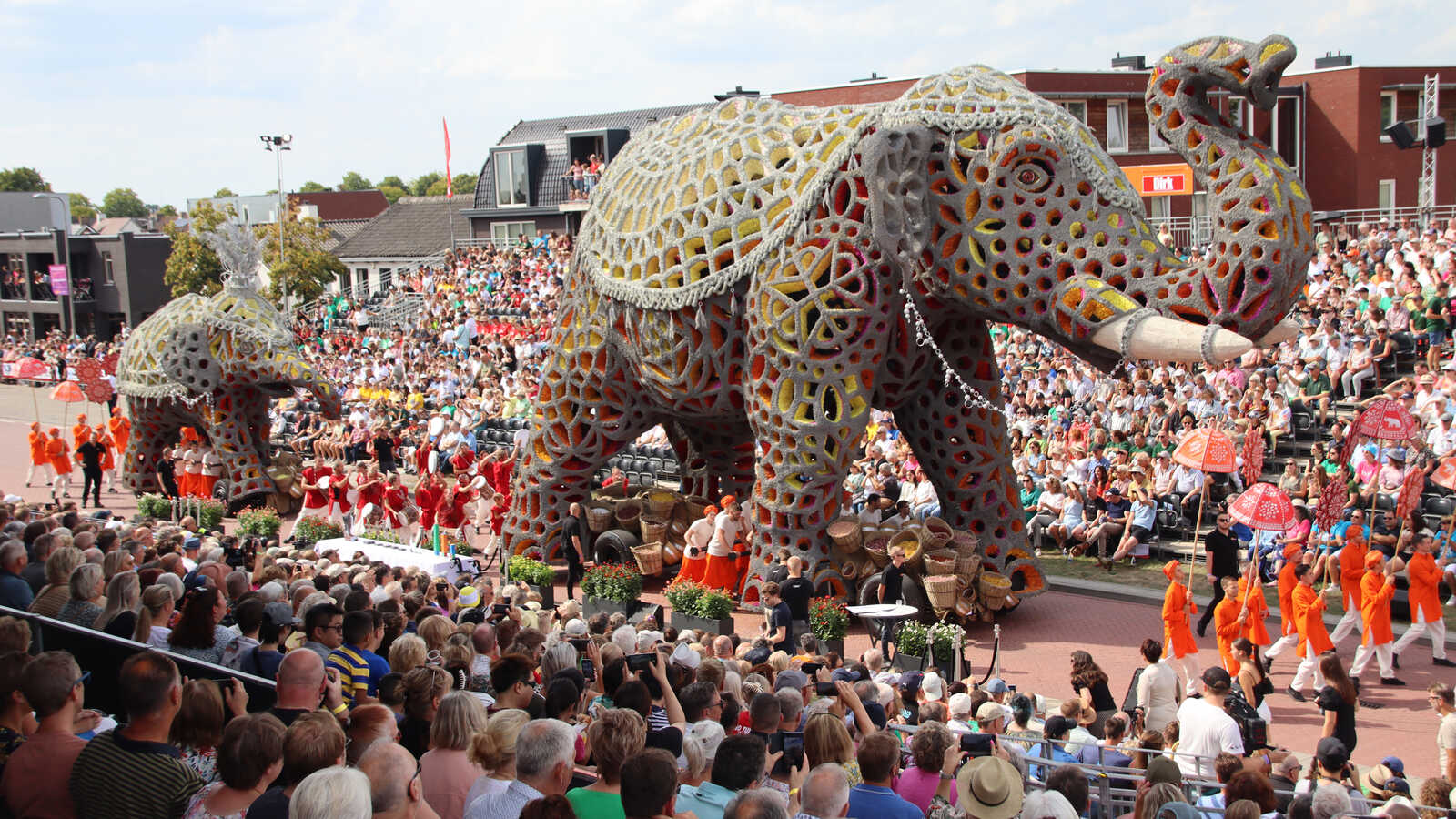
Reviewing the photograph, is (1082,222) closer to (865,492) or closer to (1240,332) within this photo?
(1240,332)

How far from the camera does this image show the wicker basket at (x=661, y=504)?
1482 centimetres

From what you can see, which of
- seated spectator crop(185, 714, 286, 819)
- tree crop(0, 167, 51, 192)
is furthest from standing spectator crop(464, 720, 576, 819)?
tree crop(0, 167, 51, 192)

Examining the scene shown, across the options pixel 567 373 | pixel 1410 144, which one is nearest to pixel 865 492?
pixel 567 373

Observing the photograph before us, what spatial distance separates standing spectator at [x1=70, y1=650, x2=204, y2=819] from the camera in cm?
469

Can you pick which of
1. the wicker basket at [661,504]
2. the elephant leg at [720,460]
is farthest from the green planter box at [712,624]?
the elephant leg at [720,460]

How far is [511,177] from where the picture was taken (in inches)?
1709

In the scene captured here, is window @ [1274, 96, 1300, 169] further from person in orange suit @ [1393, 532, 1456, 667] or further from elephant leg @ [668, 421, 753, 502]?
person in orange suit @ [1393, 532, 1456, 667]

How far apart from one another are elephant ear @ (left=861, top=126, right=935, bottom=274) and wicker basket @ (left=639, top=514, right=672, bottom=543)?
492 centimetres

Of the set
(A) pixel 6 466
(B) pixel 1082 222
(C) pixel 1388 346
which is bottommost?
(A) pixel 6 466

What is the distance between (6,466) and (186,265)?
2732 cm

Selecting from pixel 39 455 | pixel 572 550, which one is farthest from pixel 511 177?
pixel 572 550

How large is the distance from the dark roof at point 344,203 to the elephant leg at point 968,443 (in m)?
64.0

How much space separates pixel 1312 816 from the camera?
5.59 m

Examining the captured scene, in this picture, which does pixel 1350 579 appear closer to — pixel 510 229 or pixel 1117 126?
pixel 1117 126
